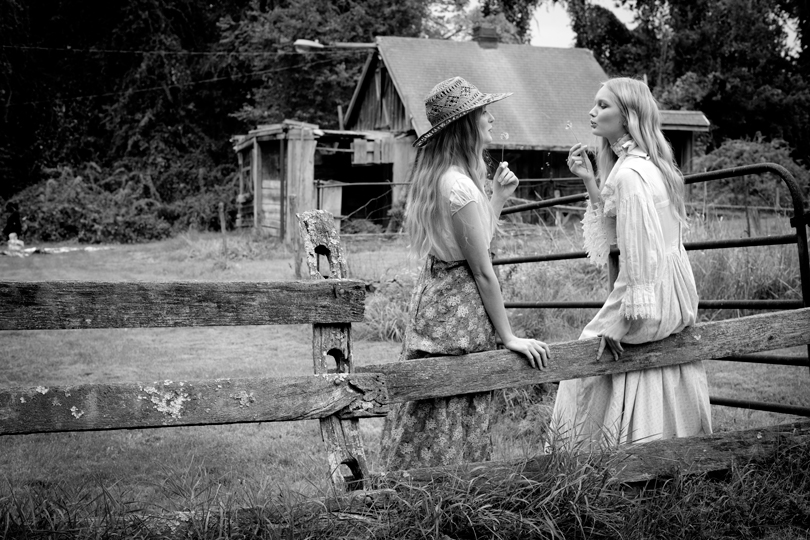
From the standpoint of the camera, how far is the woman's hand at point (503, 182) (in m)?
3.26

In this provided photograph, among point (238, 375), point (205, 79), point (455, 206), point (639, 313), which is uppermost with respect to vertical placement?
point (205, 79)

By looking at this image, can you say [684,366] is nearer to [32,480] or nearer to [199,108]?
[32,480]

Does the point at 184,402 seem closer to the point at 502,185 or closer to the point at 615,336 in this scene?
the point at 502,185

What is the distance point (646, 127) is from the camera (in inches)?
130

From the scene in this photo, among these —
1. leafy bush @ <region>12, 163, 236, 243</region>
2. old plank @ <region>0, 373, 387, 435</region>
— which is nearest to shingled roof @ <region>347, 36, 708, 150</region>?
leafy bush @ <region>12, 163, 236, 243</region>

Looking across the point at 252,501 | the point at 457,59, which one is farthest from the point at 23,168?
the point at 252,501

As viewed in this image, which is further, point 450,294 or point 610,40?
point 610,40

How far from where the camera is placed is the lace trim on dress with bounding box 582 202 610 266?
356 cm

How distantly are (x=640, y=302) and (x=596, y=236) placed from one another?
621mm

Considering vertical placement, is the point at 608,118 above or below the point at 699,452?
above

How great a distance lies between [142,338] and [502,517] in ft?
22.3

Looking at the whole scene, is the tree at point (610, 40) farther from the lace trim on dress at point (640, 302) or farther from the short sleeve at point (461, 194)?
the short sleeve at point (461, 194)

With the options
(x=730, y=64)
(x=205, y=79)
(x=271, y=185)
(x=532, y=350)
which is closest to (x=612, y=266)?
(x=532, y=350)

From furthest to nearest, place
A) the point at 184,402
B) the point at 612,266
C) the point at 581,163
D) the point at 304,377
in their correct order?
the point at 612,266, the point at 581,163, the point at 304,377, the point at 184,402
